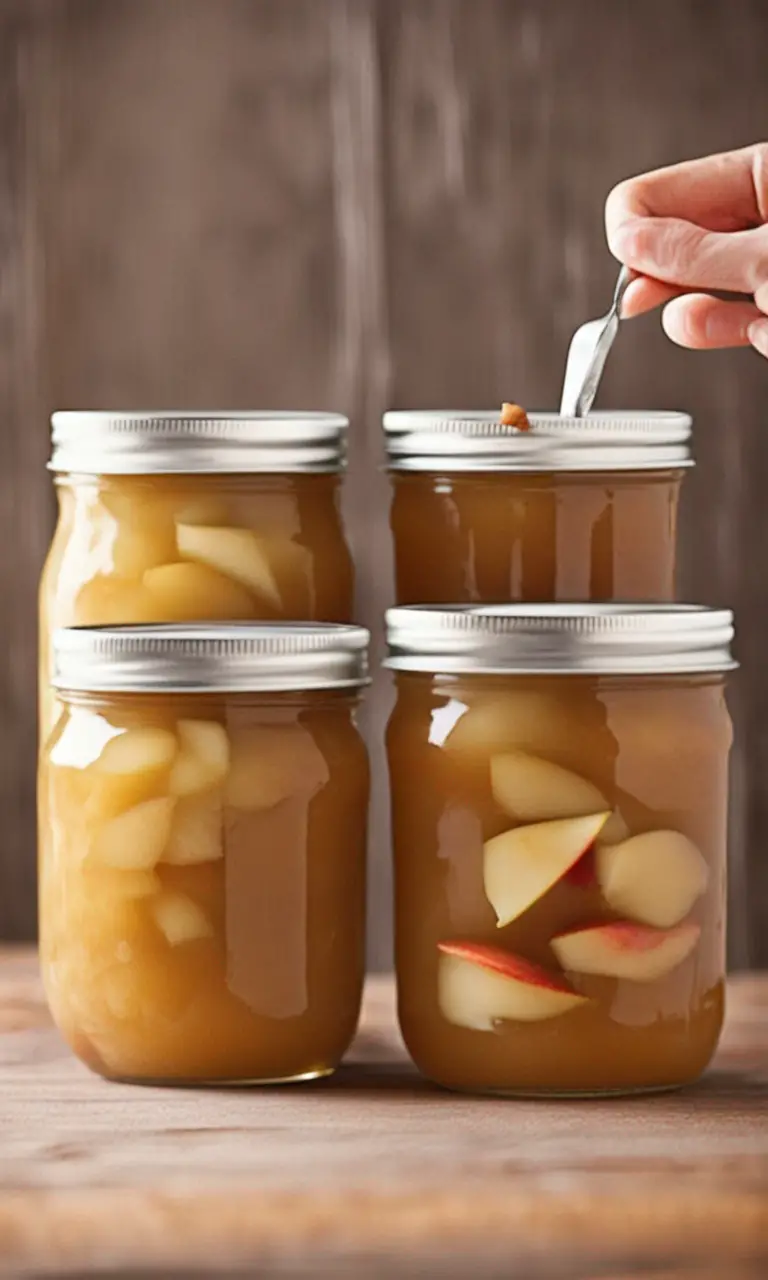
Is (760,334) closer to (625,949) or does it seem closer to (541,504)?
(541,504)

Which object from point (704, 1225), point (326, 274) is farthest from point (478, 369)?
point (704, 1225)

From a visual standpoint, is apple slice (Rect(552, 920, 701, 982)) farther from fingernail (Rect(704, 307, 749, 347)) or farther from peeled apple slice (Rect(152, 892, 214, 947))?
fingernail (Rect(704, 307, 749, 347))

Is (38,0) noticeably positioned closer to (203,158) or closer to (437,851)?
(203,158)

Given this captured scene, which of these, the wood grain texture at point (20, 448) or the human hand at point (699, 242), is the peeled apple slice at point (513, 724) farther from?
the wood grain texture at point (20, 448)

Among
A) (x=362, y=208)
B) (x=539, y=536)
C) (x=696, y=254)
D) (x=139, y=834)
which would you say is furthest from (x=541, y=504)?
(x=362, y=208)

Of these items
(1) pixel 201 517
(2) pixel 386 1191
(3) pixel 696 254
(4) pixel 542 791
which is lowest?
(2) pixel 386 1191

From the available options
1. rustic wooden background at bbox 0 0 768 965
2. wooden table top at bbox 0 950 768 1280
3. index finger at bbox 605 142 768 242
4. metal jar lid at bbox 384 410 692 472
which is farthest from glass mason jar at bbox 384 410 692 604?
rustic wooden background at bbox 0 0 768 965

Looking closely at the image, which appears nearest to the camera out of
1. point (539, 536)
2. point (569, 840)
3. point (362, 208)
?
point (569, 840)
